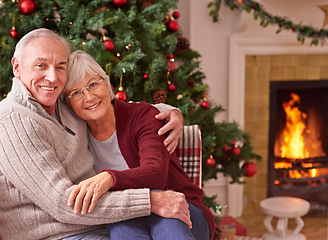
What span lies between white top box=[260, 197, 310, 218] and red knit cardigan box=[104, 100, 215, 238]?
4.41ft

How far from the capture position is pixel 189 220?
1.36 m

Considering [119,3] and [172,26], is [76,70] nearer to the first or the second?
[119,3]

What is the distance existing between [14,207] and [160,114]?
0.59 meters

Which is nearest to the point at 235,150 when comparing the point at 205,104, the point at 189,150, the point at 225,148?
the point at 225,148

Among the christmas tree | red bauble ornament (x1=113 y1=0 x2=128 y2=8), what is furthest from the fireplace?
red bauble ornament (x1=113 y1=0 x2=128 y2=8)

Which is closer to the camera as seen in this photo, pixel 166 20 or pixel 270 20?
pixel 166 20

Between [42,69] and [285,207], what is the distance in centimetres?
201

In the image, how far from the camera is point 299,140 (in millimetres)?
3342

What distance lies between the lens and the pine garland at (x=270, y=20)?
2.72 m

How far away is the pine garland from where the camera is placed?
2717 mm

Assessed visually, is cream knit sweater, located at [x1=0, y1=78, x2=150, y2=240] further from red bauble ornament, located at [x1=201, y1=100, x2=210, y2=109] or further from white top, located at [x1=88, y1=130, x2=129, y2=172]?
red bauble ornament, located at [x1=201, y1=100, x2=210, y2=109]

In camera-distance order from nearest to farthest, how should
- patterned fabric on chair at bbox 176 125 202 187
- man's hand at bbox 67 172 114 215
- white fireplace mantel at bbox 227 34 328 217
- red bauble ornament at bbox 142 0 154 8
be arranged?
man's hand at bbox 67 172 114 215 → patterned fabric on chair at bbox 176 125 202 187 → red bauble ornament at bbox 142 0 154 8 → white fireplace mantel at bbox 227 34 328 217

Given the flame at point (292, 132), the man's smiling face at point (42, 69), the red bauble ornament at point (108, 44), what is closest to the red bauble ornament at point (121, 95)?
the red bauble ornament at point (108, 44)

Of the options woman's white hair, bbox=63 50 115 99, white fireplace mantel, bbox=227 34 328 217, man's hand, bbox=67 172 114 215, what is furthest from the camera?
white fireplace mantel, bbox=227 34 328 217
